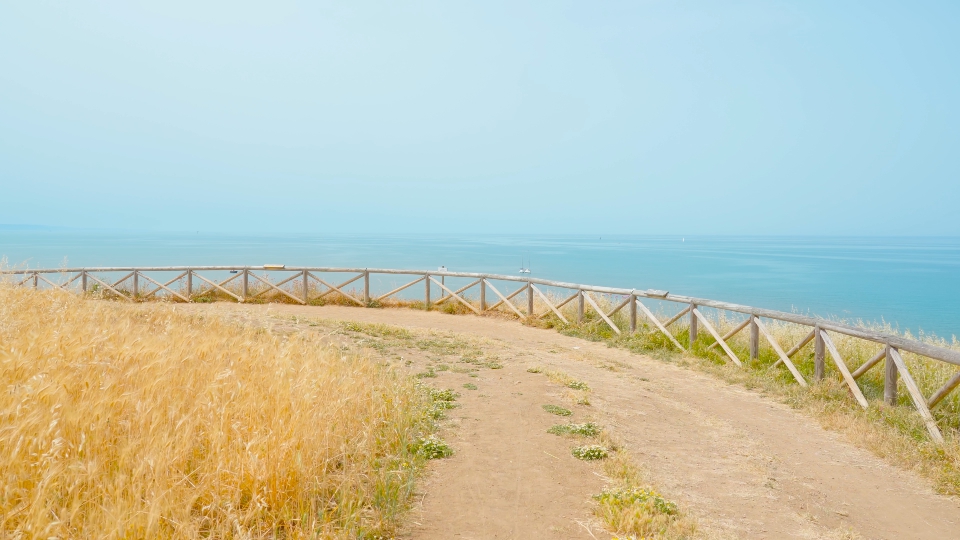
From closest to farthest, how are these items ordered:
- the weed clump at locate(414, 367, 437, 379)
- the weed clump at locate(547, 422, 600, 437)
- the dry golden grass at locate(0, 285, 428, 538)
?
the dry golden grass at locate(0, 285, 428, 538) → the weed clump at locate(547, 422, 600, 437) → the weed clump at locate(414, 367, 437, 379)

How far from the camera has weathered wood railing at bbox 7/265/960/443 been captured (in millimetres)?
7969

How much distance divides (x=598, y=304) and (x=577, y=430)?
10.7m

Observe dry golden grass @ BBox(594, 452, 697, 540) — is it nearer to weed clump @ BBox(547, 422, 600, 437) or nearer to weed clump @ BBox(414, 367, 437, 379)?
weed clump @ BBox(547, 422, 600, 437)

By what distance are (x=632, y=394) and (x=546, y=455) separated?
3.60 meters

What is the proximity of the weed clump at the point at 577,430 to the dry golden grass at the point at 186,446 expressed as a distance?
1.37m

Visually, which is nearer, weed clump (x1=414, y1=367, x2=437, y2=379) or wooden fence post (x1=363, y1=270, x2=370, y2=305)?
weed clump (x1=414, y1=367, x2=437, y2=379)

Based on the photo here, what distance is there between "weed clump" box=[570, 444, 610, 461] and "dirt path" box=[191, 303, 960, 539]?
0.11 metres

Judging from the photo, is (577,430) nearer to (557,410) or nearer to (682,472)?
(557,410)

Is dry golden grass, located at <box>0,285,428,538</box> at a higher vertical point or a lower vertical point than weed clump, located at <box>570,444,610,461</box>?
higher

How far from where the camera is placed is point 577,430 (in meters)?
6.15

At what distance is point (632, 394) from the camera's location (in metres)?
8.66

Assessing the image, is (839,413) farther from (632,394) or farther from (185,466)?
(185,466)

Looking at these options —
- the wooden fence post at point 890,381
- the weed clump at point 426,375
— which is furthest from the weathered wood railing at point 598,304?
the weed clump at point 426,375

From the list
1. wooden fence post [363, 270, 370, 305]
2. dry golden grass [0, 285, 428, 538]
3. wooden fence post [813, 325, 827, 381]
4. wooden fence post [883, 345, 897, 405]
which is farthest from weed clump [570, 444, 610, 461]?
wooden fence post [363, 270, 370, 305]
